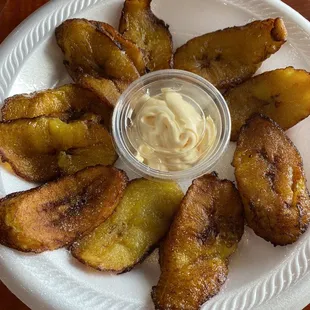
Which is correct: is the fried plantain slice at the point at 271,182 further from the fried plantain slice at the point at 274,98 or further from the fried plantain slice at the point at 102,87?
the fried plantain slice at the point at 102,87

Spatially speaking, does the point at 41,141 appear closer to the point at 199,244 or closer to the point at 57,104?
the point at 57,104

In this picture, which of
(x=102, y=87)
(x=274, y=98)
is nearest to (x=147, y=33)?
(x=102, y=87)

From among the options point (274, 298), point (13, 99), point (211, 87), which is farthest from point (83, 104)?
point (274, 298)

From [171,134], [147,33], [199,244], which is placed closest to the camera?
[199,244]

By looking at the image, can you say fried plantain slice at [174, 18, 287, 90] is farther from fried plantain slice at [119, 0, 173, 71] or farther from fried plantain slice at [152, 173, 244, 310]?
fried plantain slice at [152, 173, 244, 310]

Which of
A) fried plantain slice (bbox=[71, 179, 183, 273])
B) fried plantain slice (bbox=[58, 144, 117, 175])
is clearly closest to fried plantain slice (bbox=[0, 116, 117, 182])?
fried plantain slice (bbox=[58, 144, 117, 175])

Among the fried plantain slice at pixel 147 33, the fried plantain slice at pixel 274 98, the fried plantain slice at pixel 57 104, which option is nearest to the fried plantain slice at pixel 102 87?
the fried plantain slice at pixel 57 104
